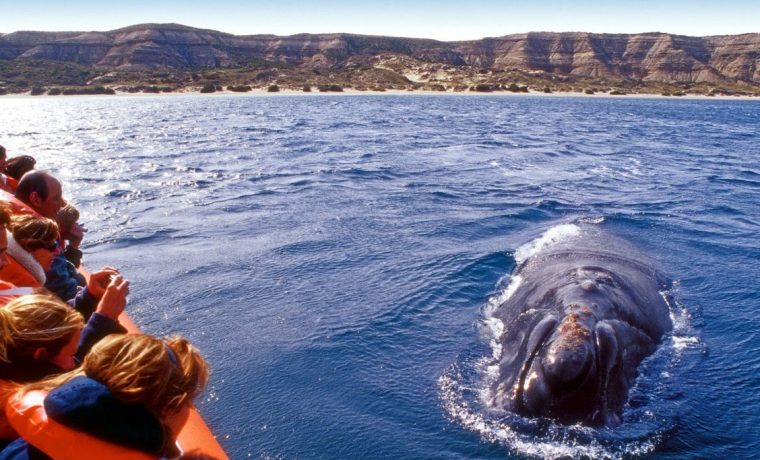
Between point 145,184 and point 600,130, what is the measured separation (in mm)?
32230

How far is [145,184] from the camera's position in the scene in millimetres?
20328

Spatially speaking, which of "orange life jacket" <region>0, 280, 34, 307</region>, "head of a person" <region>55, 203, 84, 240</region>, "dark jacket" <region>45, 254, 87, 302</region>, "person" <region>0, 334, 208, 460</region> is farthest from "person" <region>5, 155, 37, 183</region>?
"person" <region>0, 334, 208, 460</region>

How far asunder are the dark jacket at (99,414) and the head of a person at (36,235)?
11.1 ft

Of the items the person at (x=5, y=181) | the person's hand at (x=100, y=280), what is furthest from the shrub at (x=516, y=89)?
the person's hand at (x=100, y=280)

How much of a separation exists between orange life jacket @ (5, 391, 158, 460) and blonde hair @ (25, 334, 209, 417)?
4.5 inches

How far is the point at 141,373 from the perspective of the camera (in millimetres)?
3186

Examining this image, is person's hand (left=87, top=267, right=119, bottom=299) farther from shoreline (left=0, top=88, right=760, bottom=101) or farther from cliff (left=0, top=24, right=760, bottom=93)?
cliff (left=0, top=24, right=760, bottom=93)

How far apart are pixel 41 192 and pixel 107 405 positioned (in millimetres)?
5644

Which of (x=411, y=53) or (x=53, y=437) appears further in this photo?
(x=411, y=53)

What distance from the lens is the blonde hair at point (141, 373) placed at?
3.18 meters

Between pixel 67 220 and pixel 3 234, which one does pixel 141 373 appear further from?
pixel 67 220

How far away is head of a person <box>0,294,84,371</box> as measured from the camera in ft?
11.5

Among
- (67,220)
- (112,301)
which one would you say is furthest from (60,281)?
(112,301)

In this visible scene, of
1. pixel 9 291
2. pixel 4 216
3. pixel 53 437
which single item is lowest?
pixel 53 437
